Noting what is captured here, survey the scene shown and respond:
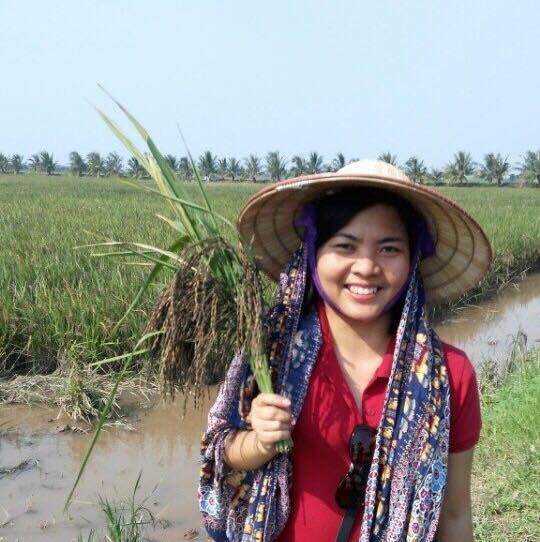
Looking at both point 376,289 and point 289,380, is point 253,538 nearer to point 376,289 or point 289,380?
point 289,380

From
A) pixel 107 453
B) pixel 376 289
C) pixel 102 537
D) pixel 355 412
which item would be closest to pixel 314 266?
pixel 376 289

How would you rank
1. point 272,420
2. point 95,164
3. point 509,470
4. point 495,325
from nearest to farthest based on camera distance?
point 272,420 → point 509,470 → point 495,325 → point 95,164

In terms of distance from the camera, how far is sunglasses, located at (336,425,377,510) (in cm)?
117

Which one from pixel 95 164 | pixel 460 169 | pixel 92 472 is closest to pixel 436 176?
pixel 460 169

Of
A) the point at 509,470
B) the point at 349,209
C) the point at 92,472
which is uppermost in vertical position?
the point at 349,209

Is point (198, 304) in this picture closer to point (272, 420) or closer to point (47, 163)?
point (272, 420)

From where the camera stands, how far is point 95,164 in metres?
61.5

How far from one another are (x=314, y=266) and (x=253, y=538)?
0.52 metres

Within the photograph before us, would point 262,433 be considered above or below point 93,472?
above

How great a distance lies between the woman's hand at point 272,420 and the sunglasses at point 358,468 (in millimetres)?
147

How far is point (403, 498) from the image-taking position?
45.5 inches

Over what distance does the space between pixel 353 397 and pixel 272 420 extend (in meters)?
0.19

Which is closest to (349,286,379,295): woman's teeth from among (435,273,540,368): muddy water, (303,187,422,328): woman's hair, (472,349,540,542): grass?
(303,187,422,328): woman's hair

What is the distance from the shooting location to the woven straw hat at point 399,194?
3.84 ft
